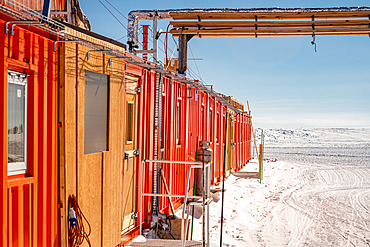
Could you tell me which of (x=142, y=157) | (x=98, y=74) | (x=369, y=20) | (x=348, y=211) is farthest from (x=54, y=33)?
(x=348, y=211)

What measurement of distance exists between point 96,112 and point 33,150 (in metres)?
1.49

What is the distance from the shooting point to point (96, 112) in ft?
18.7

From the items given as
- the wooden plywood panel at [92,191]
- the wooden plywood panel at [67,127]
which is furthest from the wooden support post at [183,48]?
the wooden plywood panel at [67,127]

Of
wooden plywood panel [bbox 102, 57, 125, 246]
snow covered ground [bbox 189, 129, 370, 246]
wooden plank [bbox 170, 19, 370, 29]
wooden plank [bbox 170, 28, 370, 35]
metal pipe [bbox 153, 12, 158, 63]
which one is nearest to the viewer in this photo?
wooden plywood panel [bbox 102, 57, 125, 246]

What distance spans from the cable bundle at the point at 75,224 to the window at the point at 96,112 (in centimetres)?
78

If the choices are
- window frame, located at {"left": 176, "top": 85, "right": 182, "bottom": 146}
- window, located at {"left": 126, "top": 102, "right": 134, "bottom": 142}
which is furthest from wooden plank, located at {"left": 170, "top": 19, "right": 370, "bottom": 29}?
window, located at {"left": 126, "top": 102, "right": 134, "bottom": 142}

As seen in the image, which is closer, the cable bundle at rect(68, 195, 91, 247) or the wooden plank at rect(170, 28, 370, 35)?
the cable bundle at rect(68, 195, 91, 247)

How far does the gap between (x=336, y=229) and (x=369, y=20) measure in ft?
22.0

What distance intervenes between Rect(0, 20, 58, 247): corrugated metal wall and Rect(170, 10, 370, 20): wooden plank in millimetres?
8249

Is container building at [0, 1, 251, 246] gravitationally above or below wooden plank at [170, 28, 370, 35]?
below

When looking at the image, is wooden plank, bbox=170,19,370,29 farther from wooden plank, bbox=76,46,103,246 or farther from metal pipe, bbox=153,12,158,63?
wooden plank, bbox=76,46,103,246

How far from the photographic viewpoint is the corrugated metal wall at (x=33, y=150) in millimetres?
3887

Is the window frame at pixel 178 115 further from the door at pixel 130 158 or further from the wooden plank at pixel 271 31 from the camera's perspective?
the door at pixel 130 158

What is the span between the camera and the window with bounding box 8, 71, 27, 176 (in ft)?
13.4
